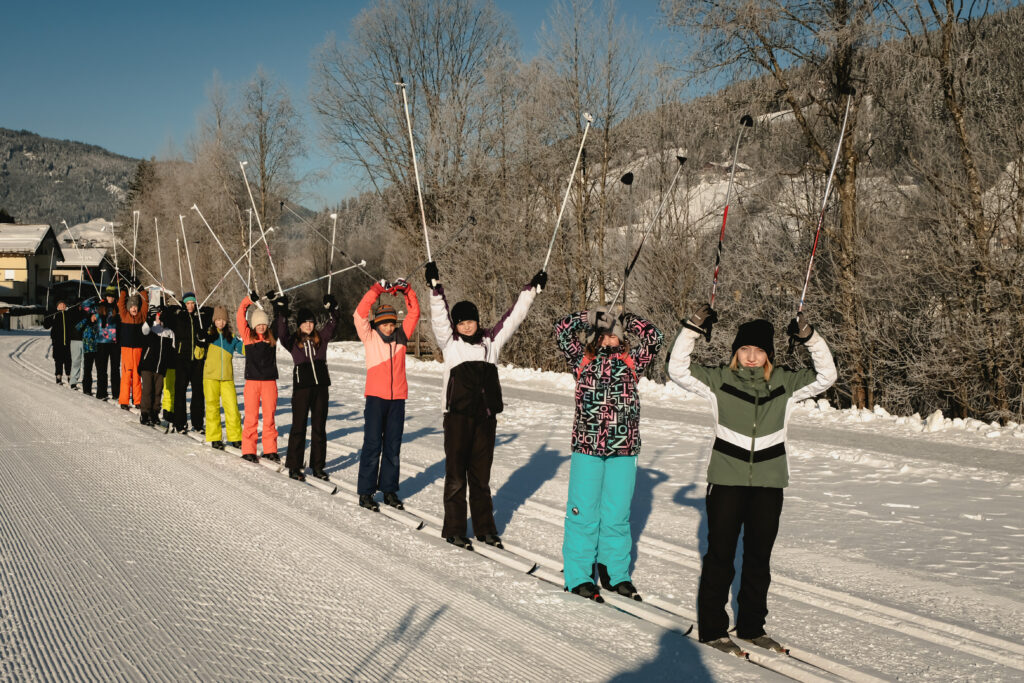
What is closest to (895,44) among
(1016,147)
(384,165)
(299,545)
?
(1016,147)

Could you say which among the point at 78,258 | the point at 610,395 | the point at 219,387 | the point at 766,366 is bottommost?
the point at 219,387

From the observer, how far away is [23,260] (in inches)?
2687

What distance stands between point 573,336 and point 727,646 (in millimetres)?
2151

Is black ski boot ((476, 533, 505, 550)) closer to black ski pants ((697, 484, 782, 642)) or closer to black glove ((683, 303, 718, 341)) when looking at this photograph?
black ski pants ((697, 484, 782, 642))

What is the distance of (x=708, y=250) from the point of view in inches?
885

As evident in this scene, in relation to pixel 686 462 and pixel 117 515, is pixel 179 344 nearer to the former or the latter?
pixel 117 515

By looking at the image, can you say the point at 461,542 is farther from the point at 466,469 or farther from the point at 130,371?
the point at 130,371

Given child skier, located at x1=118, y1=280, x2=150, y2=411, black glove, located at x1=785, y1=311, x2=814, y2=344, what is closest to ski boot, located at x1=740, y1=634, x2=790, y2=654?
black glove, located at x1=785, y1=311, x2=814, y2=344

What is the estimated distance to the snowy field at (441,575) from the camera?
420cm

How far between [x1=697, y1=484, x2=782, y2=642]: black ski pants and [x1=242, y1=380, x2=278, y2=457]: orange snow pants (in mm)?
6807

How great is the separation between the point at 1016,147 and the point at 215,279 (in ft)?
156

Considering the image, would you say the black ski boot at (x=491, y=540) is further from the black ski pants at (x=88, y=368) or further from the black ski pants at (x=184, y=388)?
the black ski pants at (x=88, y=368)

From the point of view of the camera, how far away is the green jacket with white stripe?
4.56 m

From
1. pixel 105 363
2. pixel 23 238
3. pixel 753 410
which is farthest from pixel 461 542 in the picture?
pixel 23 238
